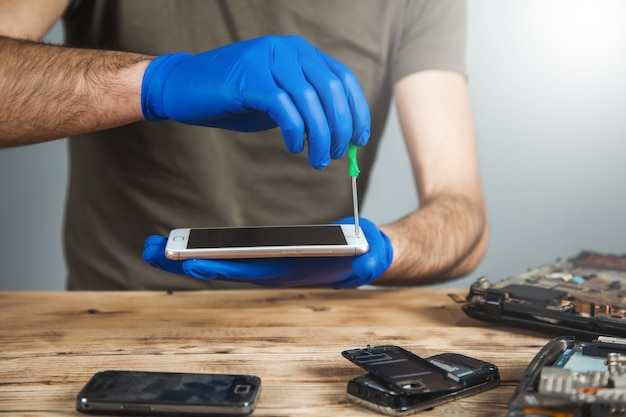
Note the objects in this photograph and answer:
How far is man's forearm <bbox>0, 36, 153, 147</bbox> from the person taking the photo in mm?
1199

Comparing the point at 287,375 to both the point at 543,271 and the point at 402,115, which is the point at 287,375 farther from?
the point at 402,115

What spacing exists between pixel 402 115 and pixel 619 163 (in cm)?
96

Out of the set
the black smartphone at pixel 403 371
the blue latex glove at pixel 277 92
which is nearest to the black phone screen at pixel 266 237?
the blue latex glove at pixel 277 92

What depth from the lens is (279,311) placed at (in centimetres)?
117

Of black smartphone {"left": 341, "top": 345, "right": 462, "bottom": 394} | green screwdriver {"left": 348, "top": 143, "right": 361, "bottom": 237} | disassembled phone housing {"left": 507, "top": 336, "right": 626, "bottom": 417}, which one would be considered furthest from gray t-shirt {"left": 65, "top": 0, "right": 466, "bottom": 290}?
disassembled phone housing {"left": 507, "top": 336, "right": 626, "bottom": 417}

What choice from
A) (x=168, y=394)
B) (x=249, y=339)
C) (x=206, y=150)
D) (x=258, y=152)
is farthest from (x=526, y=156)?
(x=168, y=394)

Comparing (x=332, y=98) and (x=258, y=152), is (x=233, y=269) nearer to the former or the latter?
(x=332, y=98)

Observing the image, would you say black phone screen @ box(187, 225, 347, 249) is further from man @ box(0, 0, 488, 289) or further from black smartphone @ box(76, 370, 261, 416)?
man @ box(0, 0, 488, 289)

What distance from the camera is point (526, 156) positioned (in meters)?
2.28

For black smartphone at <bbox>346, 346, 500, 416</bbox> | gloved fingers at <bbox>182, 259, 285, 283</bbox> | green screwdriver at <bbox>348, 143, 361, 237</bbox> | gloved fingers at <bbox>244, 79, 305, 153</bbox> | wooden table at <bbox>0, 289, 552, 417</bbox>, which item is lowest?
wooden table at <bbox>0, 289, 552, 417</bbox>

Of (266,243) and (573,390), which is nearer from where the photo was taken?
(573,390)

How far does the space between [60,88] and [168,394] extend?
0.69 m

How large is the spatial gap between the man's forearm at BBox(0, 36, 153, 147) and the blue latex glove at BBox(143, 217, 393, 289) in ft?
0.90

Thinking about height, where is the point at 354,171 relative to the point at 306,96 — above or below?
below
